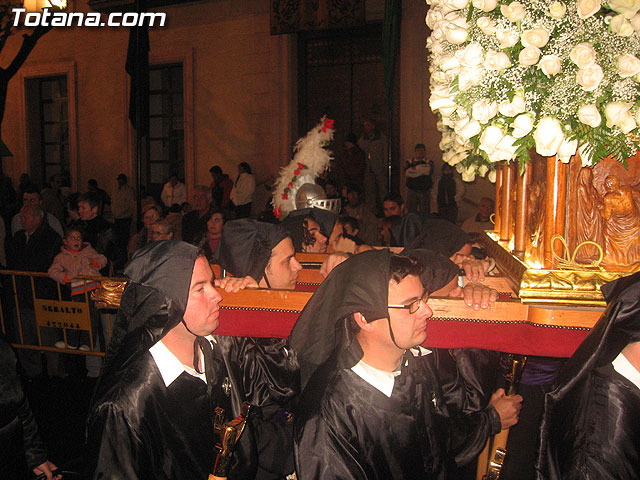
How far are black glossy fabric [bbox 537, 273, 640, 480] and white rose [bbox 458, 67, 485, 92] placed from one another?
1052mm

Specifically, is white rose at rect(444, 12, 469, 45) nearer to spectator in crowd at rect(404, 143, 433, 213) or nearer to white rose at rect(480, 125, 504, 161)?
white rose at rect(480, 125, 504, 161)

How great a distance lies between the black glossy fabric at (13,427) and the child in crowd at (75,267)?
9.38 feet

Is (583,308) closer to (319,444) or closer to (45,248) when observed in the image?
(319,444)

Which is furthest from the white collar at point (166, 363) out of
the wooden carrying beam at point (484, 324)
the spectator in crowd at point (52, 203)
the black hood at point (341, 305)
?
the spectator in crowd at point (52, 203)

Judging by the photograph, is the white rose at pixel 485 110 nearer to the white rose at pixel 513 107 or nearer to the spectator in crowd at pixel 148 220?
the white rose at pixel 513 107

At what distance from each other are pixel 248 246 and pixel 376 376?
62.8 inches

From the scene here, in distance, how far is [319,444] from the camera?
214 cm

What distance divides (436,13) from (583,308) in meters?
1.68

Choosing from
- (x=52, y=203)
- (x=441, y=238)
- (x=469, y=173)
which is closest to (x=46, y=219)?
(x=441, y=238)

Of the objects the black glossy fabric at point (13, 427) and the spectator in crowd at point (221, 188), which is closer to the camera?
the black glossy fabric at point (13, 427)

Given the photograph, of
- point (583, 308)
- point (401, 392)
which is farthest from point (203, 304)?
point (583, 308)

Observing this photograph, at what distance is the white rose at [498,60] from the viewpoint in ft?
8.36

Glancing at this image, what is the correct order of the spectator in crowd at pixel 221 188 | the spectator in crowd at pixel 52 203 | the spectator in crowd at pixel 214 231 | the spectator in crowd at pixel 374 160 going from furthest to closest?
1. the spectator in crowd at pixel 52 203
2. the spectator in crowd at pixel 221 188
3. the spectator in crowd at pixel 374 160
4. the spectator in crowd at pixel 214 231

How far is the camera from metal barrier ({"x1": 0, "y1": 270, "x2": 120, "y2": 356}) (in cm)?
566
